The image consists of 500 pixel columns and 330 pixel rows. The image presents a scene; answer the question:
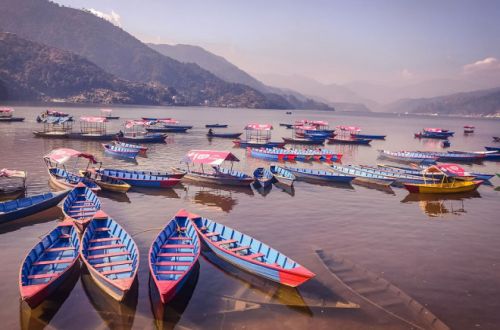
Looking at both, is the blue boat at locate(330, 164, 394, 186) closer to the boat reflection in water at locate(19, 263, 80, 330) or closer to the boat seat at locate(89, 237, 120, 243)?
the boat seat at locate(89, 237, 120, 243)

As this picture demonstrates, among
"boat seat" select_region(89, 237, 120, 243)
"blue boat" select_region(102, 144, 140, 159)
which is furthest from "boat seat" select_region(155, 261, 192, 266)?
"blue boat" select_region(102, 144, 140, 159)

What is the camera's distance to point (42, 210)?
29.8m

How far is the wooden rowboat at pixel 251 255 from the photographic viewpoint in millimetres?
19156

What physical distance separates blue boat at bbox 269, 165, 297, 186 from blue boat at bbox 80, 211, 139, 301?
2373cm

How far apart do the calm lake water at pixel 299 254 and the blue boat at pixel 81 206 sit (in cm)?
187

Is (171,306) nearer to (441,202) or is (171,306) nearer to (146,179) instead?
(146,179)

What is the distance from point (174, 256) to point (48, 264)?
22.0ft

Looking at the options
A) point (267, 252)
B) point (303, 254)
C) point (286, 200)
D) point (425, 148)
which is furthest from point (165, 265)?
point (425, 148)

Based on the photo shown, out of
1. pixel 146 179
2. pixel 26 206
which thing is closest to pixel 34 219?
pixel 26 206

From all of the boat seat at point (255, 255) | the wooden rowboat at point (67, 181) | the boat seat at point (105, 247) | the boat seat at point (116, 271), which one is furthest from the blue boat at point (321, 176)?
the boat seat at point (116, 271)

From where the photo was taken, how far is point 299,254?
24.8 metres

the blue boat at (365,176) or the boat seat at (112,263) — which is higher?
the blue boat at (365,176)

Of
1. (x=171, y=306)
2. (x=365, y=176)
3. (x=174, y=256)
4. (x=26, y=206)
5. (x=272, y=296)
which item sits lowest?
(x=272, y=296)

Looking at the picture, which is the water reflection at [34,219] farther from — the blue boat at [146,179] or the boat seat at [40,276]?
the boat seat at [40,276]
